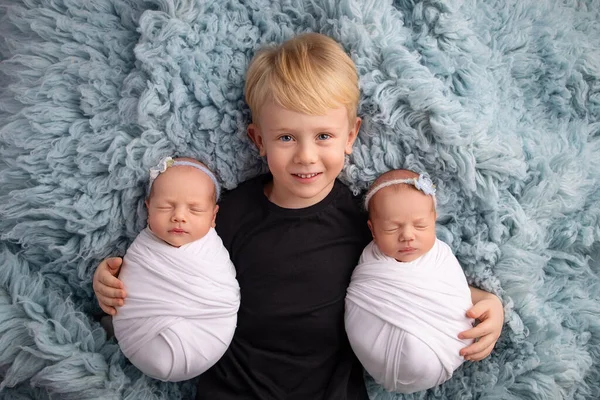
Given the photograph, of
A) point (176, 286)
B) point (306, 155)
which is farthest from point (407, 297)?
point (176, 286)

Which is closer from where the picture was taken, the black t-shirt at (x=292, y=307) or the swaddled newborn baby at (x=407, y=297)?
the swaddled newborn baby at (x=407, y=297)

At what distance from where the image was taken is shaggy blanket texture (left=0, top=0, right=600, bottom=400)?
117 centimetres

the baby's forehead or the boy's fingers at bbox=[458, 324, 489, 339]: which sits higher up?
the baby's forehead

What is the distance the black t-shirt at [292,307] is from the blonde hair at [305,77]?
8.1 inches

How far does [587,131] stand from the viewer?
134cm

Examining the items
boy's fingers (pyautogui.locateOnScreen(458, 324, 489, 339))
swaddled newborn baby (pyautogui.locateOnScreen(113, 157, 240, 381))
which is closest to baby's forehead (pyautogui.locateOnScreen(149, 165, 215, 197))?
swaddled newborn baby (pyautogui.locateOnScreen(113, 157, 240, 381))

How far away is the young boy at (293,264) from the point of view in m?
1.13

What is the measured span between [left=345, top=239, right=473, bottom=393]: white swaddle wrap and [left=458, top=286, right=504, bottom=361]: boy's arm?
0.01m

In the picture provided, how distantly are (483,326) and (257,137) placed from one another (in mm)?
544

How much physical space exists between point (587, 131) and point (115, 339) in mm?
1082

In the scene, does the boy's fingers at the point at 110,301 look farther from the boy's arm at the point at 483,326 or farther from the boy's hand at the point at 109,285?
the boy's arm at the point at 483,326

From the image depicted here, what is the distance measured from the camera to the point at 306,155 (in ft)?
3.58

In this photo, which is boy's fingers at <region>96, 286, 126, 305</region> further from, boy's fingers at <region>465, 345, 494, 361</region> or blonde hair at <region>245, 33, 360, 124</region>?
boy's fingers at <region>465, 345, 494, 361</region>

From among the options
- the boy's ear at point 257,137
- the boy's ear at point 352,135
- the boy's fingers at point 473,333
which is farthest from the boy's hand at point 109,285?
the boy's fingers at point 473,333
